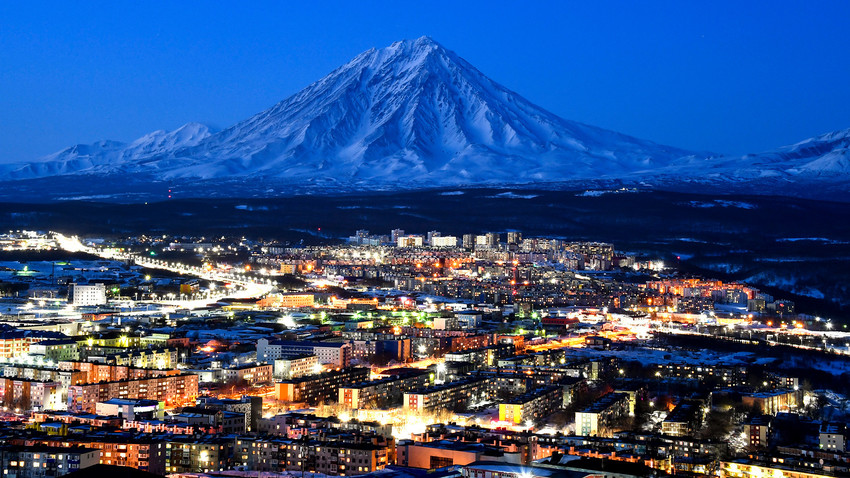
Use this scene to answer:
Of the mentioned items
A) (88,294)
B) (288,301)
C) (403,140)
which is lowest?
(288,301)

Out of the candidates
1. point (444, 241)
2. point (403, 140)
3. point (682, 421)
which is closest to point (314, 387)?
point (682, 421)

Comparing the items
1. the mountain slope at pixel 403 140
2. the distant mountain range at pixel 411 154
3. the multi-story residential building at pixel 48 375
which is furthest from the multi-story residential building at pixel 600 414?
the mountain slope at pixel 403 140

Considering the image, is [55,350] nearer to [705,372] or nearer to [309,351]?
[309,351]

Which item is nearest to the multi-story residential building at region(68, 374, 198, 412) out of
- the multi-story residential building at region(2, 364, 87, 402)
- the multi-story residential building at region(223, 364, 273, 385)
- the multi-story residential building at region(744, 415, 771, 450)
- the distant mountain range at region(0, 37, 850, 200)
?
the multi-story residential building at region(2, 364, 87, 402)

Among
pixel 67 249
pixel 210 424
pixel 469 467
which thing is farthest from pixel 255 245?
pixel 469 467

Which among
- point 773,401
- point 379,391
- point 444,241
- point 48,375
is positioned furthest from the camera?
point 444,241

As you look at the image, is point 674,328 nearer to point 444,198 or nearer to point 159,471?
point 159,471
